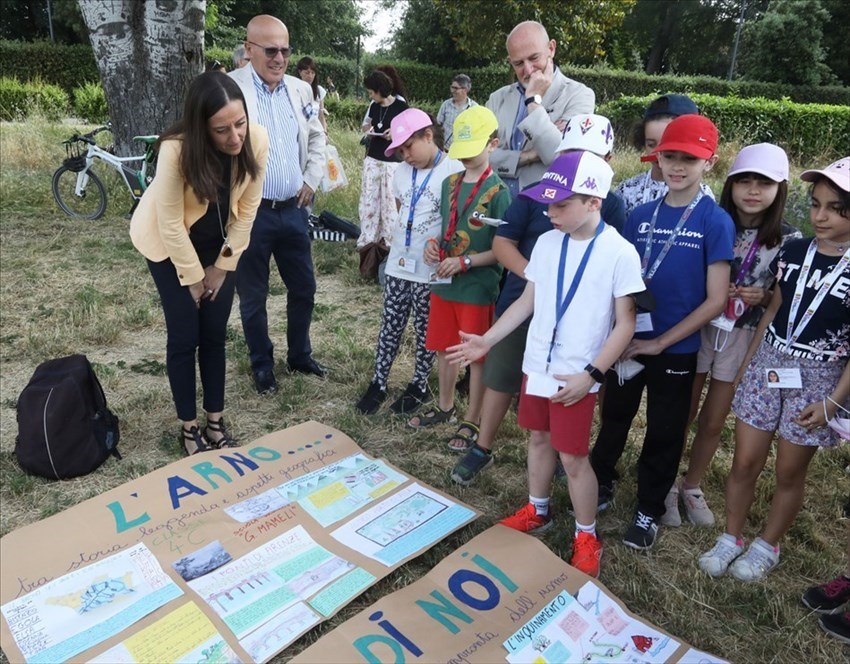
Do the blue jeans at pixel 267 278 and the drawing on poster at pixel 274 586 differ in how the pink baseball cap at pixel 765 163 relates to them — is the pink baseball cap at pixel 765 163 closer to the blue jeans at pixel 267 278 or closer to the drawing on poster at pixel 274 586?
Result: the drawing on poster at pixel 274 586

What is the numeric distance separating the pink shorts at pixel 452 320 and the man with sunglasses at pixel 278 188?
0.94m

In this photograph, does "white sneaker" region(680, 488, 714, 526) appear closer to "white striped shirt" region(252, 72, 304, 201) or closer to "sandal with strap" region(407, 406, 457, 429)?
"sandal with strap" region(407, 406, 457, 429)

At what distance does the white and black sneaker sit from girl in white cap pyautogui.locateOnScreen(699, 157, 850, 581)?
0.64 ft

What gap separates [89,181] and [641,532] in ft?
23.1

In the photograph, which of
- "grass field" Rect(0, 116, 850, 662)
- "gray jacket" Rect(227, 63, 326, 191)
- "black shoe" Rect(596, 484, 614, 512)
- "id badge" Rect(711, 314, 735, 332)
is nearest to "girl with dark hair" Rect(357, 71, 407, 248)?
"grass field" Rect(0, 116, 850, 662)

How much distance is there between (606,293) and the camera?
6.70 ft

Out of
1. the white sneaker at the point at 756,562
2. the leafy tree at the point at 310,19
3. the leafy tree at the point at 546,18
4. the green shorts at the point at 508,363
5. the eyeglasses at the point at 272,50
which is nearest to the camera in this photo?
the white sneaker at the point at 756,562

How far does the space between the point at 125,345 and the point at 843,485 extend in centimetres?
398

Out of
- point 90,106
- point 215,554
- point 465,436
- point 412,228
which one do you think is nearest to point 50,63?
point 90,106

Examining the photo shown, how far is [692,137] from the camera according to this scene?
2086 mm

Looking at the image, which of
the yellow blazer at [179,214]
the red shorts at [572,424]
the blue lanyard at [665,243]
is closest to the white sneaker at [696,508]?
the red shorts at [572,424]

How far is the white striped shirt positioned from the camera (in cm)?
328

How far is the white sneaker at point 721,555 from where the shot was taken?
227 cm

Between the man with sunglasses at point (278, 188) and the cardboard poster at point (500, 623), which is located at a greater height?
the man with sunglasses at point (278, 188)
